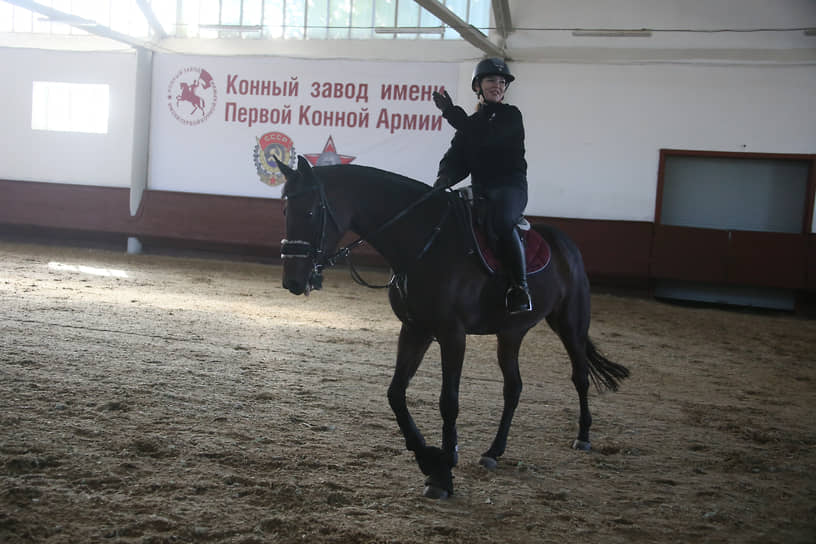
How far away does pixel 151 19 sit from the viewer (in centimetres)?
1348

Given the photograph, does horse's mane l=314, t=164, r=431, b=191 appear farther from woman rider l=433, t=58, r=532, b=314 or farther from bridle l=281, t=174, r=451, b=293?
woman rider l=433, t=58, r=532, b=314

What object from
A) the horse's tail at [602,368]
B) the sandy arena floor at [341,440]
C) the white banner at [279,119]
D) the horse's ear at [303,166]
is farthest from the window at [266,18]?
the horse's ear at [303,166]

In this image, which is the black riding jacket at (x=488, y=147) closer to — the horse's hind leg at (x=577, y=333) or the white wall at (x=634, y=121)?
the horse's hind leg at (x=577, y=333)

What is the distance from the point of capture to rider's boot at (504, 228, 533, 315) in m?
3.59

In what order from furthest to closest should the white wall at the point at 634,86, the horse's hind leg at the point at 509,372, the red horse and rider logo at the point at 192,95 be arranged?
the red horse and rider logo at the point at 192,95
the white wall at the point at 634,86
the horse's hind leg at the point at 509,372

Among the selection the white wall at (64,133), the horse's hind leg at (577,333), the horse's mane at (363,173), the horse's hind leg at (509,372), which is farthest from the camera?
the white wall at (64,133)

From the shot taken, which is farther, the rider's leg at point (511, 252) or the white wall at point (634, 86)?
the white wall at point (634, 86)

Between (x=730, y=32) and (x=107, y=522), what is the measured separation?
1183 cm

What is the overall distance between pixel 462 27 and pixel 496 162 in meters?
7.45

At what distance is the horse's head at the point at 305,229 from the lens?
3.11 metres

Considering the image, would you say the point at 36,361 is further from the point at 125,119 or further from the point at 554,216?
the point at 125,119

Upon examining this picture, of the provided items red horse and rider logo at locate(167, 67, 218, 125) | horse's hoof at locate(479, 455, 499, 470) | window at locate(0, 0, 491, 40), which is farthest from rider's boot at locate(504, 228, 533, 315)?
red horse and rider logo at locate(167, 67, 218, 125)

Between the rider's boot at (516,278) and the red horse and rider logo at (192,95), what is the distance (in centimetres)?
1124

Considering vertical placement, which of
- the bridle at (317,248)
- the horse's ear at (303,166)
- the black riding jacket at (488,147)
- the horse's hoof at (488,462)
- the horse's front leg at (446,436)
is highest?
the black riding jacket at (488,147)
